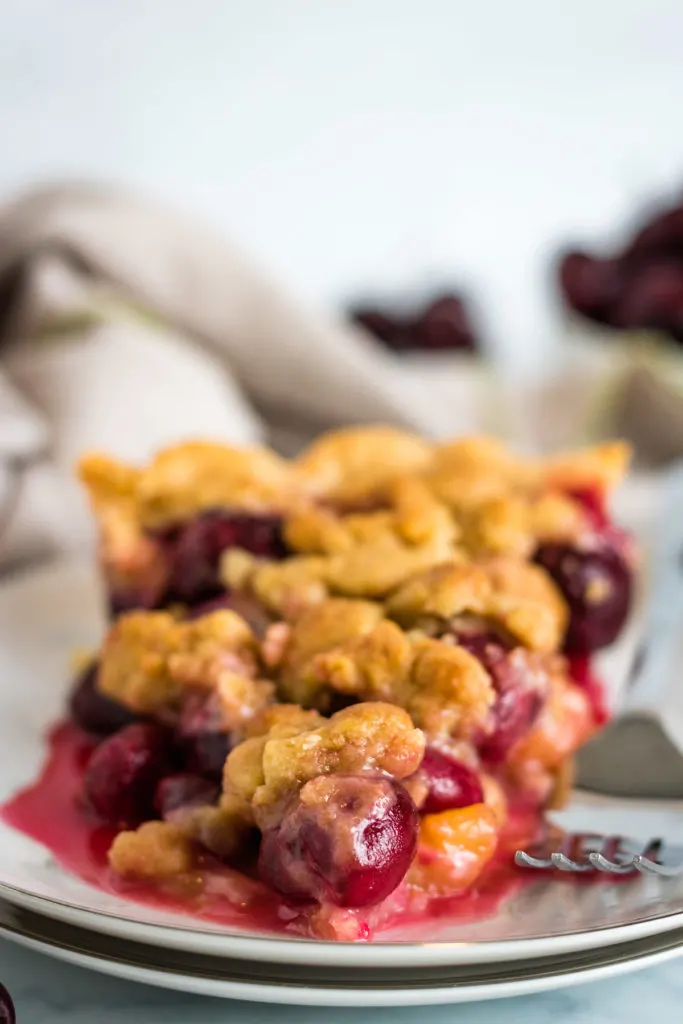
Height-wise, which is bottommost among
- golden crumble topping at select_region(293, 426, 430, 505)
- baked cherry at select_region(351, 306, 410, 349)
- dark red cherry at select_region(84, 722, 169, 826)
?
baked cherry at select_region(351, 306, 410, 349)

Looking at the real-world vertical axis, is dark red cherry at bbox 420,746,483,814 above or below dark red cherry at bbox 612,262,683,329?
above

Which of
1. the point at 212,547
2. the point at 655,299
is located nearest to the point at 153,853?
the point at 212,547

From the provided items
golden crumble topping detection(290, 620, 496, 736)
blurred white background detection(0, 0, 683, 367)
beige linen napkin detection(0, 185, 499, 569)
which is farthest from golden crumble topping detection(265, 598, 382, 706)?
blurred white background detection(0, 0, 683, 367)

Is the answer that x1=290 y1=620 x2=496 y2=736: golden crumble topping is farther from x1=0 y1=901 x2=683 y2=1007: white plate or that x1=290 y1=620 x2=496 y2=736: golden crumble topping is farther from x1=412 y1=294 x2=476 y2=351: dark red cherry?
x1=412 y1=294 x2=476 y2=351: dark red cherry

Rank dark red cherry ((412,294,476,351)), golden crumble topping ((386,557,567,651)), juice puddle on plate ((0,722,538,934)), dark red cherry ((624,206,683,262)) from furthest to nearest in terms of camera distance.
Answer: dark red cherry ((412,294,476,351)), dark red cherry ((624,206,683,262)), golden crumble topping ((386,557,567,651)), juice puddle on plate ((0,722,538,934))

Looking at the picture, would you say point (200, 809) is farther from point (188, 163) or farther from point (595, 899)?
point (188, 163)

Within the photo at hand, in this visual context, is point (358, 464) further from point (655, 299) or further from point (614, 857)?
point (655, 299)
